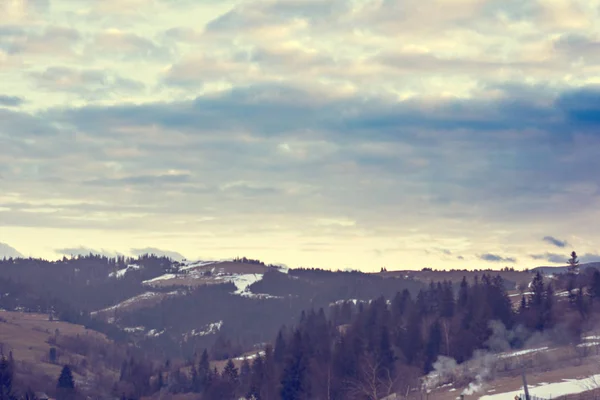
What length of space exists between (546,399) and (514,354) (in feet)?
216

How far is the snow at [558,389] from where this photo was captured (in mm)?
138350

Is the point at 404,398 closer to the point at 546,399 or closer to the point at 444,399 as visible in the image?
the point at 444,399

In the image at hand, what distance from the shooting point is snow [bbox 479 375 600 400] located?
138m

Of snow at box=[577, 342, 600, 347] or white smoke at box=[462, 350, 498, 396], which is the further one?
snow at box=[577, 342, 600, 347]

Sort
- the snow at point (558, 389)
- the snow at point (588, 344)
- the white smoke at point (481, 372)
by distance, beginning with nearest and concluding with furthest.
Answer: the snow at point (558, 389), the white smoke at point (481, 372), the snow at point (588, 344)

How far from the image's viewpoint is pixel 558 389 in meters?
142

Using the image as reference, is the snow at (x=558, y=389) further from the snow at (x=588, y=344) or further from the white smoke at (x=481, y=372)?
the snow at (x=588, y=344)

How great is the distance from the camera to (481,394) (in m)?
152

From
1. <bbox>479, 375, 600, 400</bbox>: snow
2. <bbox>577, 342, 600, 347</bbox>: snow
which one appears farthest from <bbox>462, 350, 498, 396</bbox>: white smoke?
<bbox>577, 342, 600, 347</bbox>: snow

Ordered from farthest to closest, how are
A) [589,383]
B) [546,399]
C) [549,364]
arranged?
[549,364] < [589,383] < [546,399]

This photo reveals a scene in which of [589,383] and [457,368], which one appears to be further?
[457,368]

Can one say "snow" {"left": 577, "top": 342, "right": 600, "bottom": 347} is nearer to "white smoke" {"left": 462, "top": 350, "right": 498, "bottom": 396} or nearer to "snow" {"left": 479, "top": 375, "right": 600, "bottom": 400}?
"white smoke" {"left": 462, "top": 350, "right": 498, "bottom": 396}

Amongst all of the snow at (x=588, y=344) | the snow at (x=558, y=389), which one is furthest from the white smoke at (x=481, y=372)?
the snow at (x=588, y=344)

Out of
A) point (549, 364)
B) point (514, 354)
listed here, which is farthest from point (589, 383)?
point (514, 354)
